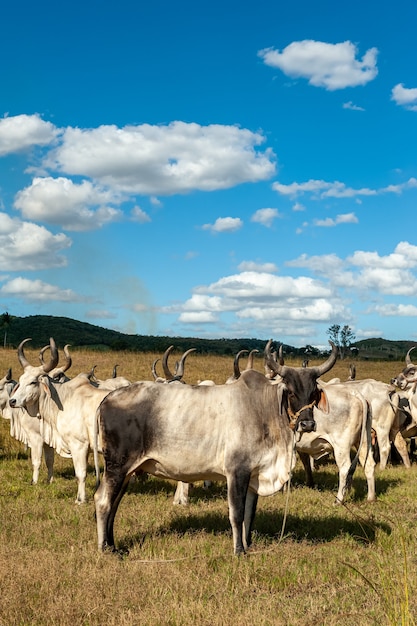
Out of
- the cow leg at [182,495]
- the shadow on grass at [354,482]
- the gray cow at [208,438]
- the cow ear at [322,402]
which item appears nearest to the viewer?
the gray cow at [208,438]

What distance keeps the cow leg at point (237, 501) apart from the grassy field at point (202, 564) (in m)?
0.21

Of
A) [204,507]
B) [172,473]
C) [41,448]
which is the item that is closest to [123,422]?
[172,473]

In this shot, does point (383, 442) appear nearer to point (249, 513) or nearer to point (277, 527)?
point (277, 527)

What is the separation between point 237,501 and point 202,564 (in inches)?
32.3

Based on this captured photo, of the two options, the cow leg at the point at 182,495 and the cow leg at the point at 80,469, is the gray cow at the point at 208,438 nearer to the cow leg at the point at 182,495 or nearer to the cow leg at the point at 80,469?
the cow leg at the point at 182,495

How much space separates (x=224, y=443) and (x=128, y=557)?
1752 mm

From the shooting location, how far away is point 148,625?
5461 millimetres

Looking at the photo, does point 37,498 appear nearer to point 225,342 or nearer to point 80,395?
point 80,395

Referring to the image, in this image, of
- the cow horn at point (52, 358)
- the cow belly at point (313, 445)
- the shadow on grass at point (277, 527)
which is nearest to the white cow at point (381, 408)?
the cow belly at point (313, 445)

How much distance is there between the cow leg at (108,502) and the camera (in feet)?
24.8

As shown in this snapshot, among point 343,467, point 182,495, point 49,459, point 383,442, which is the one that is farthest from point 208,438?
point 383,442

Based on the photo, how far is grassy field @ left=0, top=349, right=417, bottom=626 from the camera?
5684 mm

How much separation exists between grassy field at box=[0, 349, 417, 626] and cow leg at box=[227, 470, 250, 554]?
0.21 metres

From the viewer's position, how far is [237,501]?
7.39 metres
